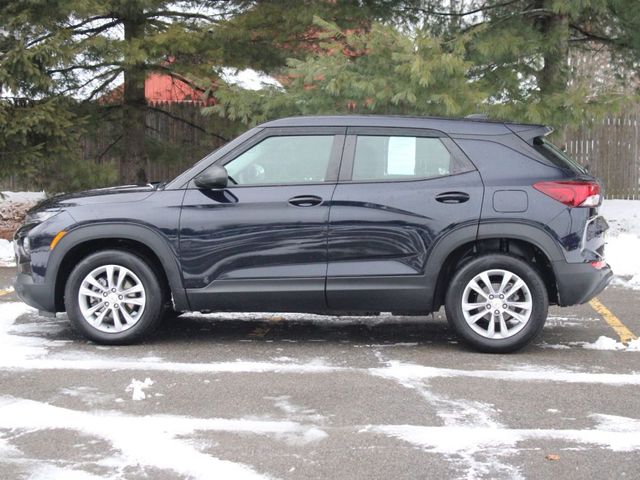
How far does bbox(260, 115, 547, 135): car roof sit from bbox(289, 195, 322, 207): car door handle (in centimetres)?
62

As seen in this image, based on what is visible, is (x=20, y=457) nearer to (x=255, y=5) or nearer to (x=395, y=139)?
(x=395, y=139)

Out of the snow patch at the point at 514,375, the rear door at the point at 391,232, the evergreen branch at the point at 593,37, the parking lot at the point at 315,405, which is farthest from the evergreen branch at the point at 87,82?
the snow patch at the point at 514,375

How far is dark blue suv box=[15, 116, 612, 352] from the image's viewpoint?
21.0 feet

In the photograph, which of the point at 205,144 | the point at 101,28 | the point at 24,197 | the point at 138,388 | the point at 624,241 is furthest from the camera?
the point at 24,197

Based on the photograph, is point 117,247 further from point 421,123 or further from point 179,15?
point 179,15

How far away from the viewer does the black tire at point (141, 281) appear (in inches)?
260

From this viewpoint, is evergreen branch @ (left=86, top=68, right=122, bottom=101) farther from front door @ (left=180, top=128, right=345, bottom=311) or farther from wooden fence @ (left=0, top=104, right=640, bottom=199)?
front door @ (left=180, top=128, right=345, bottom=311)

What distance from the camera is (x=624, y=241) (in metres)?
12.7

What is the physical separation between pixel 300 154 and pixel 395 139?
0.73 meters

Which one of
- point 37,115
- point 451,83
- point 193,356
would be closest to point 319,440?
point 193,356

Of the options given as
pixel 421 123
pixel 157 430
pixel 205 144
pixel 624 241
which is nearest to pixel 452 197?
pixel 421 123

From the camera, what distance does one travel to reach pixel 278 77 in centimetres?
1405

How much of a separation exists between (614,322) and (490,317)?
1910 mm

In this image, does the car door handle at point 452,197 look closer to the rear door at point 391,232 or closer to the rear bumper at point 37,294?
the rear door at point 391,232
